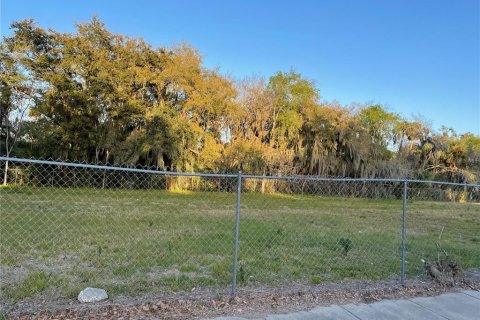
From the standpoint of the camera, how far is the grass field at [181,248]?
12.5 ft

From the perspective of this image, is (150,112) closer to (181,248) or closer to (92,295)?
(181,248)

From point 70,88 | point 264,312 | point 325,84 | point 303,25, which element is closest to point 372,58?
point 303,25

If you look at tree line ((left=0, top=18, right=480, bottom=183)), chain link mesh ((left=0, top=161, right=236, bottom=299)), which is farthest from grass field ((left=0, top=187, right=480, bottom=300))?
tree line ((left=0, top=18, right=480, bottom=183))

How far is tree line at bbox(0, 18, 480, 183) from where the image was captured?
61.3 feet

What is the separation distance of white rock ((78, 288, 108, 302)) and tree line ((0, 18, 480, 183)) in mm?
16056

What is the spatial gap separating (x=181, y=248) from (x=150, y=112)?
593 inches

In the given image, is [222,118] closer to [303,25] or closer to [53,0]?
[303,25]

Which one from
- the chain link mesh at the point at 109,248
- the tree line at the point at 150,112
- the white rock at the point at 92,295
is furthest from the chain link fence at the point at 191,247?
the tree line at the point at 150,112

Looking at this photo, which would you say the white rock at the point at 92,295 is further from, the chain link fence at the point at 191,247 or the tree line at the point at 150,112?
the tree line at the point at 150,112

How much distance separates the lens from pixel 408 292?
3684 millimetres

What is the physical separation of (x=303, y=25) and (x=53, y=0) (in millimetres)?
9976

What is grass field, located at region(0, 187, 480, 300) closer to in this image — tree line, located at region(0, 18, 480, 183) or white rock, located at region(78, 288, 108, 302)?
white rock, located at region(78, 288, 108, 302)

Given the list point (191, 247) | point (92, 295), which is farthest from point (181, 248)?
point (92, 295)

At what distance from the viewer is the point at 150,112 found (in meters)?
19.3
